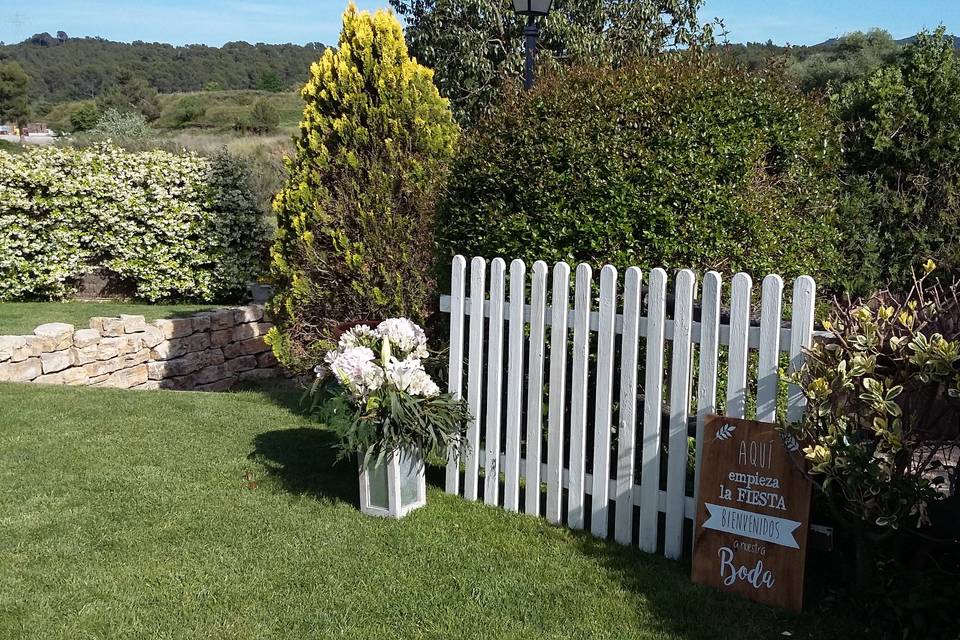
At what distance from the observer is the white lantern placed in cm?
420

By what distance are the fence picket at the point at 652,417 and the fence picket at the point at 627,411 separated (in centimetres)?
6

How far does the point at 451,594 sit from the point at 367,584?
1.27ft

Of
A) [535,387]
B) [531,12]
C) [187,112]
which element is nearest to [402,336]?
[535,387]

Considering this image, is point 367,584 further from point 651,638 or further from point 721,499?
point 721,499

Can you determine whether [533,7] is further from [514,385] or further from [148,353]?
[148,353]

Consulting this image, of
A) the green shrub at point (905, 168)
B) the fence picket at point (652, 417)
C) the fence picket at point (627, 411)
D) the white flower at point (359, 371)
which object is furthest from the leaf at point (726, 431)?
the green shrub at point (905, 168)

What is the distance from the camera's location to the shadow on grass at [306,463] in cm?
466

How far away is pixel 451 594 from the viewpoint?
11.2 ft

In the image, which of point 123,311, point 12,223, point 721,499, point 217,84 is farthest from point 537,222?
point 217,84

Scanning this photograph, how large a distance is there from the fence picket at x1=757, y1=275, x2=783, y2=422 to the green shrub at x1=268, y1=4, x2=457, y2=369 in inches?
131

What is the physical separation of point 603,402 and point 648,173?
1.22 meters

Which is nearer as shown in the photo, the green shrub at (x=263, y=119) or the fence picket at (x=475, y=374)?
the fence picket at (x=475, y=374)

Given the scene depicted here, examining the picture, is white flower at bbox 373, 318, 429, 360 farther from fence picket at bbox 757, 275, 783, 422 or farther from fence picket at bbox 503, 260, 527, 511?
fence picket at bbox 757, 275, 783, 422

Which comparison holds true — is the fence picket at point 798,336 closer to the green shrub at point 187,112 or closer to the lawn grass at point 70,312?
the lawn grass at point 70,312
